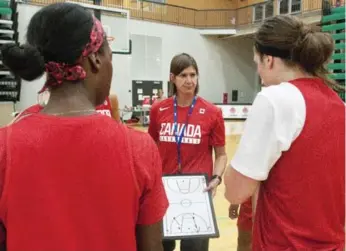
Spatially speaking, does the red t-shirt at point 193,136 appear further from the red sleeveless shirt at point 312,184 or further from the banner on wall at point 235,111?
the banner on wall at point 235,111

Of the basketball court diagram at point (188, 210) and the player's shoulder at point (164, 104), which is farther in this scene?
the player's shoulder at point (164, 104)

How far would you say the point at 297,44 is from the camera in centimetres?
118

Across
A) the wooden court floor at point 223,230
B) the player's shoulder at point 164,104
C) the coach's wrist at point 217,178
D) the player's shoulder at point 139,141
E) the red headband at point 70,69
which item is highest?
the red headband at point 70,69

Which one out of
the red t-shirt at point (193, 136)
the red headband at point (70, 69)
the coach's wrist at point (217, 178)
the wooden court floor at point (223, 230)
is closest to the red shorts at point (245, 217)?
the coach's wrist at point (217, 178)

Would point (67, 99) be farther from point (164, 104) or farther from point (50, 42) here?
point (164, 104)

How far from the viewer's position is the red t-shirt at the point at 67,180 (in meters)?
0.83

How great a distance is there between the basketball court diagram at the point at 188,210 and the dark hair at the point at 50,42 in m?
1.17

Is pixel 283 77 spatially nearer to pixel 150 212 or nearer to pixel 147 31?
pixel 150 212

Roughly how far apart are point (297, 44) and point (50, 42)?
2.33 feet

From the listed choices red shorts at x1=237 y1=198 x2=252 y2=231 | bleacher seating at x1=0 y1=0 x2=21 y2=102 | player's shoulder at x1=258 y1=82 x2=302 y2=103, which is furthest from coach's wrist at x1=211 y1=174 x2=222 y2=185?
bleacher seating at x1=0 y1=0 x2=21 y2=102

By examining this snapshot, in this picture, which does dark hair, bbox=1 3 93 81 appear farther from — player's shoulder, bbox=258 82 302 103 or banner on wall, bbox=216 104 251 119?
banner on wall, bbox=216 104 251 119

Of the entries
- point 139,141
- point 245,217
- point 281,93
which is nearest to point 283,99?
point 281,93

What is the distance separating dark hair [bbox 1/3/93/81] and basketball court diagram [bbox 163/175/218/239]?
1167 mm

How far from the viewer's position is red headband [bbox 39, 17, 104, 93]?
2.85ft
